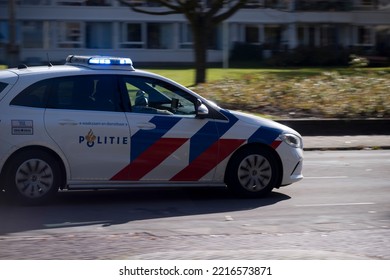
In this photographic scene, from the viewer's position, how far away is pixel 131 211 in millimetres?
Answer: 9383

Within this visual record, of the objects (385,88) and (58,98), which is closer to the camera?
(58,98)

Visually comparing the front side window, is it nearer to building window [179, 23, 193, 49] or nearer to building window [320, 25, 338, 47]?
building window [179, 23, 193, 49]

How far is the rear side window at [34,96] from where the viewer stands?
369 inches

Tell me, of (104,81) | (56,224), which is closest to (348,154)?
(104,81)

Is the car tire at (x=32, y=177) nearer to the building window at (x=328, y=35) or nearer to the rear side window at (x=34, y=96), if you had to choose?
the rear side window at (x=34, y=96)

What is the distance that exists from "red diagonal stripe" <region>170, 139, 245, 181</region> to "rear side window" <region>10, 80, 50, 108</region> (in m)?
1.86

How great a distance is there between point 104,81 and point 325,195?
130 inches

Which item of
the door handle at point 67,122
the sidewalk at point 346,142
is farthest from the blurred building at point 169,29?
the door handle at point 67,122

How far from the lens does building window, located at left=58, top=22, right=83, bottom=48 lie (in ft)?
171

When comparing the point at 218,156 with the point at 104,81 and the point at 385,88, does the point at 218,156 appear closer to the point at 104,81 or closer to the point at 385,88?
the point at 104,81

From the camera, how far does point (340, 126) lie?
19.3 metres

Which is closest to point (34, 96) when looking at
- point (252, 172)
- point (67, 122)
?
point (67, 122)

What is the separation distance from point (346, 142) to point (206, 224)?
9931 mm

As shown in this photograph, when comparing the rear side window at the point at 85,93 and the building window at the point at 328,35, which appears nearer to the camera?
the rear side window at the point at 85,93
